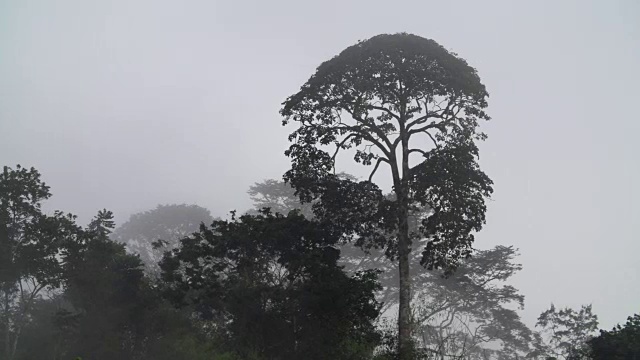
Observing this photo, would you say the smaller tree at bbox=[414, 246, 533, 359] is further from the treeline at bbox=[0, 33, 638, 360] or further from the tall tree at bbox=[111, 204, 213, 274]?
the tall tree at bbox=[111, 204, 213, 274]

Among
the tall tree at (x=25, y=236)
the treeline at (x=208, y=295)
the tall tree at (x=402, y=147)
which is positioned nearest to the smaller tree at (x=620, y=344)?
the treeline at (x=208, y=295)

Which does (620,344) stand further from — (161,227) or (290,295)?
(161,227)

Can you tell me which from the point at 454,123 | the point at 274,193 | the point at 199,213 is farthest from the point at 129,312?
the point at 199,213

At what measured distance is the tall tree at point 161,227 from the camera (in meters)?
56.4

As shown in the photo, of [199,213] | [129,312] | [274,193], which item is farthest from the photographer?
[199,213]

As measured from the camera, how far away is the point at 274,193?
44125mm

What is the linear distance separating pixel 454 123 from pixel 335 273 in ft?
23.2

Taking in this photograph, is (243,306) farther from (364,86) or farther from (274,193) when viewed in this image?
(274,193)

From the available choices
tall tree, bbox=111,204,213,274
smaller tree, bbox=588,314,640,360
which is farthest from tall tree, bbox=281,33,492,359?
tall tree, bbox=111,204,213,274

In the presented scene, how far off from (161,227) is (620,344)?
50.0 metres

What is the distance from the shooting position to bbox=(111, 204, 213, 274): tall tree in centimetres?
5641

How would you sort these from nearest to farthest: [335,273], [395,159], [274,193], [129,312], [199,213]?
[335,273]
[395,159]
[129,312]
[274,193]
[199,213]

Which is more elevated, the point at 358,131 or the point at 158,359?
the point at 358,131

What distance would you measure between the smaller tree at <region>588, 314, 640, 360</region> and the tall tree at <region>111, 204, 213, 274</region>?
44427 mm
